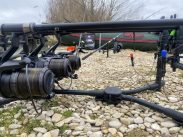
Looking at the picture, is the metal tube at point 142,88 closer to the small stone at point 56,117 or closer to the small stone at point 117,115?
the small stone at point 117,115

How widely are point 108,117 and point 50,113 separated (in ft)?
3.03

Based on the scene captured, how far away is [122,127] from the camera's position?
3.76 meters

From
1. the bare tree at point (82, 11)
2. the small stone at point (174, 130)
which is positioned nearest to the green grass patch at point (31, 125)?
the small stone at point (174, 130)

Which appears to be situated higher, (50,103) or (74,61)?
(74,61)

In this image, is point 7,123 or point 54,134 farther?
point 7,123

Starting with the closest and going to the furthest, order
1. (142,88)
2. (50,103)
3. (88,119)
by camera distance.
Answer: (88,119) < (50,103) < (142,88)

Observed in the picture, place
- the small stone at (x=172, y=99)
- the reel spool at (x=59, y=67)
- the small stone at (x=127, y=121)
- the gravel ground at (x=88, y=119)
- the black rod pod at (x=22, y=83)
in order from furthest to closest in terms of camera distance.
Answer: the small stone at (x=172, y=99) < the reel spool at (x=59, y=67) < the small stone at (x=127, y=121) < the gravel ground at (x=88, y=119) < the black rod pod at (x=22, y=83)

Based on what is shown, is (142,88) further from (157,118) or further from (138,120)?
(138,120)

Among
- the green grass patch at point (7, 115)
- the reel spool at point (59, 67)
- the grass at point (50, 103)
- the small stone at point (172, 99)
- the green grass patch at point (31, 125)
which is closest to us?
the green grass patch at point (31, 125)

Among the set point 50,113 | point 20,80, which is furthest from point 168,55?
point 20,80

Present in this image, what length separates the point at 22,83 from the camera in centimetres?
310

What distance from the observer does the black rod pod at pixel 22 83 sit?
3098 mm

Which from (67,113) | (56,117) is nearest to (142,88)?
(67,113)

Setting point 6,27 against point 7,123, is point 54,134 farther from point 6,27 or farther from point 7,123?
point 6,27
